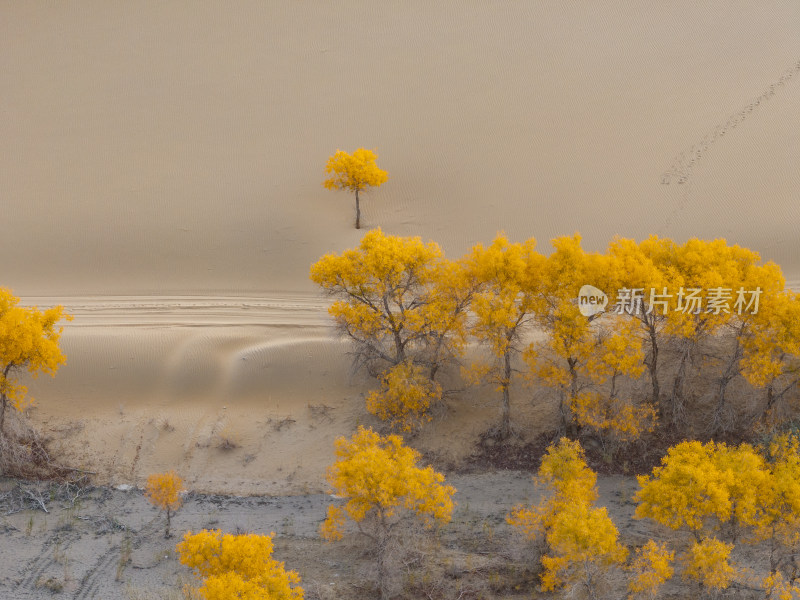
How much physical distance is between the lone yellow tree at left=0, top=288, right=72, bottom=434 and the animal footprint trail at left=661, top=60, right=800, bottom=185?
26640 millimetres

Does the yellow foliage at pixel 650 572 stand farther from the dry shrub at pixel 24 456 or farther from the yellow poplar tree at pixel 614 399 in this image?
the dry shrub at pixel 24 456

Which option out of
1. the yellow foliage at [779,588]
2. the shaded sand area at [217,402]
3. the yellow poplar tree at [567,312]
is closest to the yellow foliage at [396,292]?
the shaded sand area at [217,402]

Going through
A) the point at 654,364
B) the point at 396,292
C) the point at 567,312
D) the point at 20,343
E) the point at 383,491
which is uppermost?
the point at 396,292

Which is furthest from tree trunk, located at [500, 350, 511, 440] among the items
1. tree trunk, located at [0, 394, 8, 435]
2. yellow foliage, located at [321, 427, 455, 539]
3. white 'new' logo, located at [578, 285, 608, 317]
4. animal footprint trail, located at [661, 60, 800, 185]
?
animal footprint trail, located at [661, 60, 800, 185]

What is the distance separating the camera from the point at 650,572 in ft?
72.2

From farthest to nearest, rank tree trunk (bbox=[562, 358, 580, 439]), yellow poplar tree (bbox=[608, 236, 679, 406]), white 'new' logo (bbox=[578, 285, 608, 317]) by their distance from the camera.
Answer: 1. tree trunk (bbox=[562, 358, 580, 439])
2. white 'new' logo (bbox=[578, 285, 608, 317])
3. yellow poplar tree (bbox=[608, 236, 679, 406])

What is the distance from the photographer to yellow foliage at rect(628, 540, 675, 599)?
856 inches

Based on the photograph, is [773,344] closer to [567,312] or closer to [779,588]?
[567,312]

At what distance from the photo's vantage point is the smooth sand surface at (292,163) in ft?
105

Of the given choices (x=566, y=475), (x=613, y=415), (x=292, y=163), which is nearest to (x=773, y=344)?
(x=613, y=415)

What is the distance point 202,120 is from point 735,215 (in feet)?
85.2

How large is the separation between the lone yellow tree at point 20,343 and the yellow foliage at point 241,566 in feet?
28.9

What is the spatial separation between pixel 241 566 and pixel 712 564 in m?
11.3

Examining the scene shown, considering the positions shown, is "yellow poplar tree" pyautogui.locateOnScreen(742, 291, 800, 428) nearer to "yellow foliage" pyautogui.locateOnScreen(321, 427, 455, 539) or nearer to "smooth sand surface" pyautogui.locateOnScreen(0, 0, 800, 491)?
"yellow foliage" pyautogui.locateOnScreen(321, 427, 455, 539)
